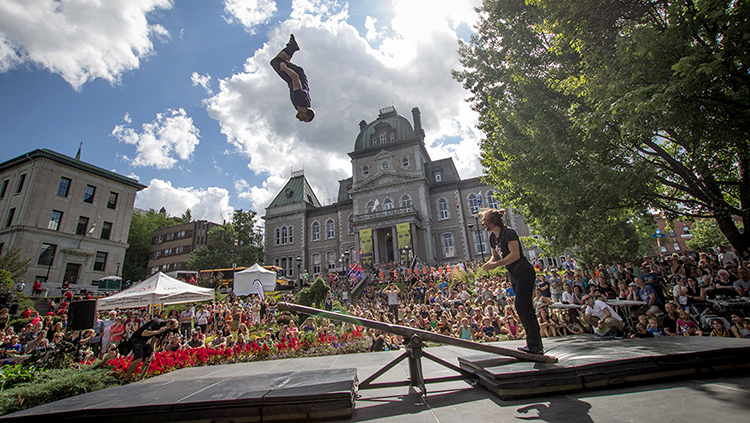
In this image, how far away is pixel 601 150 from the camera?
30.9 ft

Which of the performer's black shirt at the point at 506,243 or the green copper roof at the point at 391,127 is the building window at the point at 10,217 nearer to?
the green copper roof at the point at 391,127

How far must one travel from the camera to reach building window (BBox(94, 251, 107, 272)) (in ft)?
106

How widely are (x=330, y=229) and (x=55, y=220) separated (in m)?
27.5

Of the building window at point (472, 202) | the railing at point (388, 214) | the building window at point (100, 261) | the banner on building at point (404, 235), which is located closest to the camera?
the building window at point (100, 261)

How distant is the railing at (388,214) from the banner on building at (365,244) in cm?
135

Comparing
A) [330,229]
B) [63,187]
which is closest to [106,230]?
[63,187]

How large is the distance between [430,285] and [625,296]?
1165 cm

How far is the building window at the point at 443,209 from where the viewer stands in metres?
37.6

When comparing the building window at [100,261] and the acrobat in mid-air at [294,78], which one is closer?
the acrobat in mid-air at [294,78]

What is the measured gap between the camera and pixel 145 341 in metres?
7.37

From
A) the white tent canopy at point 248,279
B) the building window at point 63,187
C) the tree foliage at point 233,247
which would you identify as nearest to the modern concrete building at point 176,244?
the tree foliage at point 233,247

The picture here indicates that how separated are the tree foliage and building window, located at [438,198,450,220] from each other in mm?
26831

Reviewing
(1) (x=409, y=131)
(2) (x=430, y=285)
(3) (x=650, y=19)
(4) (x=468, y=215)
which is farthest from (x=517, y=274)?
(1) (x=409, y=131)

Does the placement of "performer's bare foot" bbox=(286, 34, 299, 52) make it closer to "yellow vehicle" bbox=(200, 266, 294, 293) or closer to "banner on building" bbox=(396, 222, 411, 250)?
"yellow vehicle" bbox=(200, 266, 294, 293)
